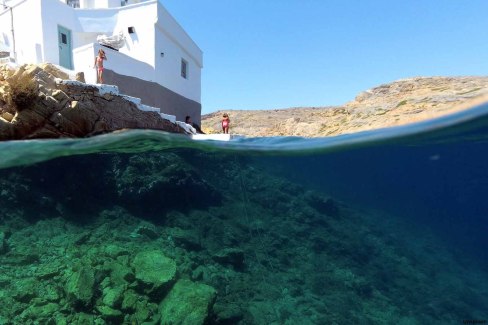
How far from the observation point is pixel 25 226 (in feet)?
26.5

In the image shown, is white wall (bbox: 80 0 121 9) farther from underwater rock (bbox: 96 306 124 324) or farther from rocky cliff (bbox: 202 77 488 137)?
underwater rock (bbox: 96 306 124 324)

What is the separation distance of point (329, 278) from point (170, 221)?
14.8 ft

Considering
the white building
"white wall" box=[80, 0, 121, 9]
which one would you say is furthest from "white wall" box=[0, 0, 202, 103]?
"white wall" box=[80, 0, 121, 9]

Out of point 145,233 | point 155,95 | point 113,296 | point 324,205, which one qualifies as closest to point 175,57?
point 155,95

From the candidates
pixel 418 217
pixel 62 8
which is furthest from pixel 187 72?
pixel 418 217

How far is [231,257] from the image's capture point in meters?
8.35

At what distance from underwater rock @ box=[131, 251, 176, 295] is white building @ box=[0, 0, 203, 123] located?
9.19m

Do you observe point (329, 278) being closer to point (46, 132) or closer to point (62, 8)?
point (46, 132)

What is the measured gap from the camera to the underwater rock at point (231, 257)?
827 centimetres

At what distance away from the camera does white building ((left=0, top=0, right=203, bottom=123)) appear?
14555 mm

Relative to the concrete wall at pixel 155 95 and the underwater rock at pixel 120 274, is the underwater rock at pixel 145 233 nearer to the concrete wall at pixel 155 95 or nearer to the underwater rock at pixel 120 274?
the underwater rock at pixel 120 274

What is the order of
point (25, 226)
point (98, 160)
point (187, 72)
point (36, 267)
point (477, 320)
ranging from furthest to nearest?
point (187, 72), point (98, 160), point (477, 320), point (25, 226), point (36, 267)

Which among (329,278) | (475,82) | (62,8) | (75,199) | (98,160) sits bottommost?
(329,278)

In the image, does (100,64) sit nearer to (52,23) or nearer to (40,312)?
(52,23)
